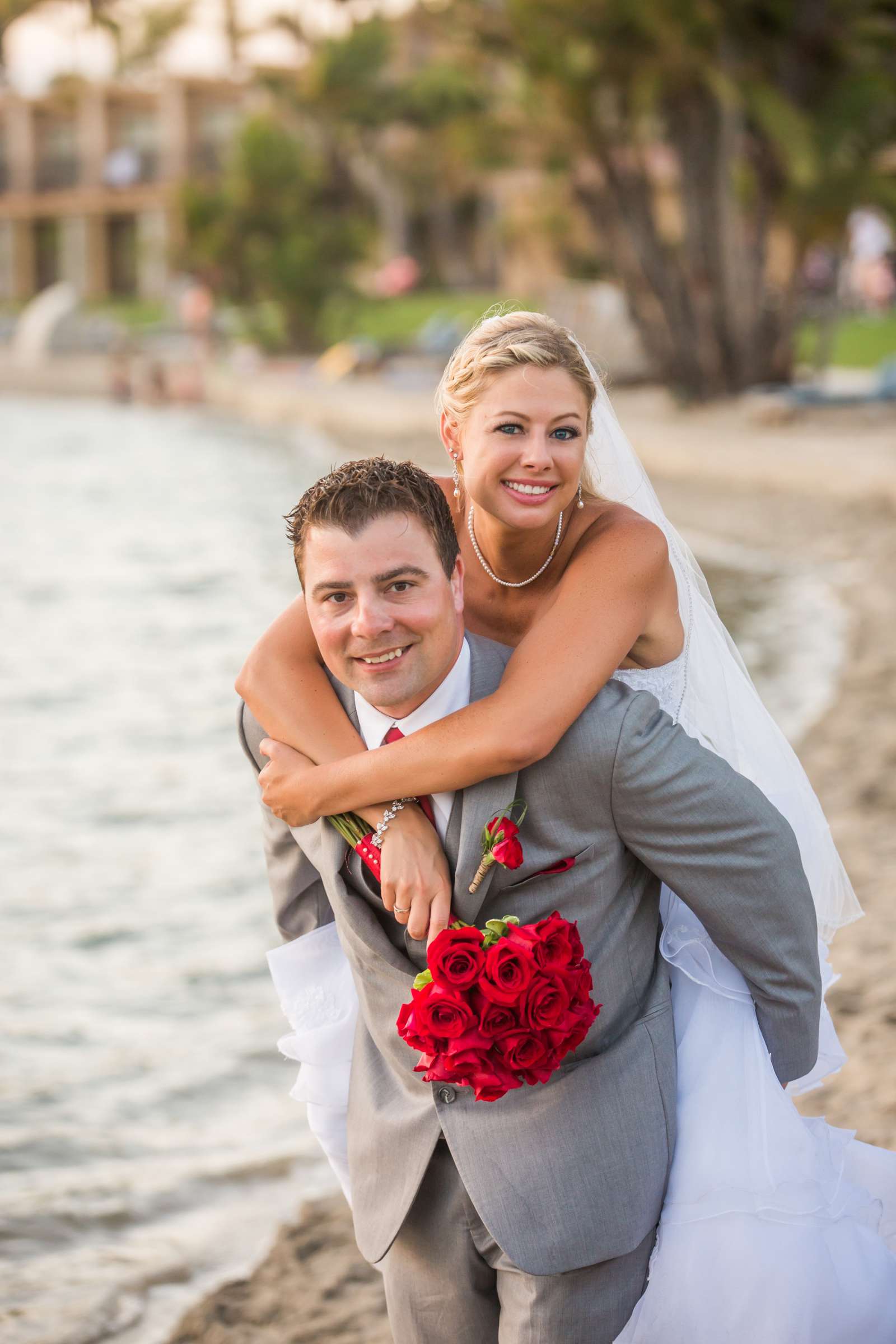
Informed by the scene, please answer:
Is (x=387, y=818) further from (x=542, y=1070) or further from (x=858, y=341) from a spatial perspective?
(x=858, y=341)

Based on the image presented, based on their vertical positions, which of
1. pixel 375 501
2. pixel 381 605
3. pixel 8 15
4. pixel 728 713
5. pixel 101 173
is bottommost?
pixel 728 713

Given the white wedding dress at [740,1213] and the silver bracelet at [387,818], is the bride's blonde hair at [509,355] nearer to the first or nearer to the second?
the silver bracelet at [387,818]

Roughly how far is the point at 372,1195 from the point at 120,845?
223 inches

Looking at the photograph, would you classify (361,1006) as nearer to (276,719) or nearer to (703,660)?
(276,719)

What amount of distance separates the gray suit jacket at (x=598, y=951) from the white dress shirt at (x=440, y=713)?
0.07 feet

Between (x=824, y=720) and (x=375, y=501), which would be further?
(x=824, y=720)

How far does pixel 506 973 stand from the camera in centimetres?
193

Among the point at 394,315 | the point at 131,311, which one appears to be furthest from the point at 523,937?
the point at 131,311

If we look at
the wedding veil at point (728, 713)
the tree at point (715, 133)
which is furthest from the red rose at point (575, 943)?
the tree at point (715, 133)

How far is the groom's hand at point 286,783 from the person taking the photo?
2230mm

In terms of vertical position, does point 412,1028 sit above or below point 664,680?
below

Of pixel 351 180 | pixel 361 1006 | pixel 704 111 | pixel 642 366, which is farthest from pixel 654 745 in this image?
pixel 351 180

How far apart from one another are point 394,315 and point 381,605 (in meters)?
41.0

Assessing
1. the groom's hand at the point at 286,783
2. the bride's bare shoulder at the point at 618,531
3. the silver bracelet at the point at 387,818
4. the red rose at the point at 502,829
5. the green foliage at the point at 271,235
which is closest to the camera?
the red rose at the point at 502,829
